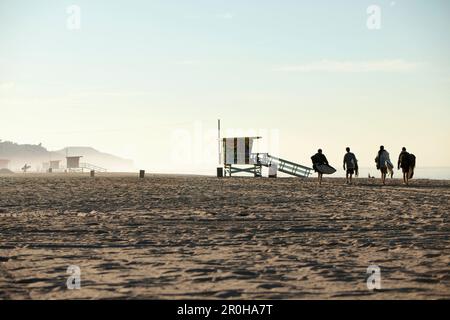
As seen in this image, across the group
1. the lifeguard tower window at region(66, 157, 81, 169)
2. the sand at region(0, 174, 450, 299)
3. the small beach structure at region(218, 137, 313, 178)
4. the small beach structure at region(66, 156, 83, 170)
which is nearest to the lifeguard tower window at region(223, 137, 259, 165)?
the small beach structure at region(218, 137, 313, 178)

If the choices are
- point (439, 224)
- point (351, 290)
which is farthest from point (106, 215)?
point (351, 290)

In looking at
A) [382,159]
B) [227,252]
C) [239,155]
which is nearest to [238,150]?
[239,155]

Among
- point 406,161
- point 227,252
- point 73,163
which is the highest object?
point 73,163

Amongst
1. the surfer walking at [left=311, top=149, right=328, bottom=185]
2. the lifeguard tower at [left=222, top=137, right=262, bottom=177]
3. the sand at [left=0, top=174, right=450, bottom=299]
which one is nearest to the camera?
the sand at [left=0, top=174, right=450, bottom=299]

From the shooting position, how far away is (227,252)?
6953 millimetres

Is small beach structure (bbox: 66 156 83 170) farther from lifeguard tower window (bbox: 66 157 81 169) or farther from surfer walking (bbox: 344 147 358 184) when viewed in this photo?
surfer walking (bbox: 344 147 358 184)

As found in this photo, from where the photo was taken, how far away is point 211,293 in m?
4.87

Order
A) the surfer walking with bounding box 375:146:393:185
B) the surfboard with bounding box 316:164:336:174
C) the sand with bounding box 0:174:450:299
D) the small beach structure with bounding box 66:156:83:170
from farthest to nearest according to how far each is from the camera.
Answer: the small beach structure with bounding box 66:156:83:170, the surfboard with bounding box 316:164:336:174, the surfer walking with bounding box 375:146:393:185, the sand with bounding box 0:174:450:299

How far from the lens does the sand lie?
5016mm

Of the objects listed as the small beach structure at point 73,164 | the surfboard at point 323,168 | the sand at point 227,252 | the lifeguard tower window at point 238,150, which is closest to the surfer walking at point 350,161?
the surfboard at point 323,168

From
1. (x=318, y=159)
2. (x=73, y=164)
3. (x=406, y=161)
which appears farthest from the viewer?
(x=73, y=164)

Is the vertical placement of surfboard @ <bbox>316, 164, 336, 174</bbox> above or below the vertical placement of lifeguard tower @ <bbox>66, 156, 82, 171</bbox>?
below

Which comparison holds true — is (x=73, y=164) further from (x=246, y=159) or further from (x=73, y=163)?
(x=246, y=159)
